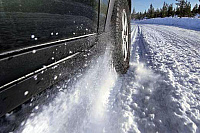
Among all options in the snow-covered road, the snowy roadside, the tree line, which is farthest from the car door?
the tree line

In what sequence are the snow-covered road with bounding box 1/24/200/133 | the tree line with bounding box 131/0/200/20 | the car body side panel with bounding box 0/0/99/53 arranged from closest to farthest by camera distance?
the car body side panel with bounding box 0/0/99/53, the snow-covered road with bounding box 1/24/200/133, the tree line with bounding box 131/0/200/20

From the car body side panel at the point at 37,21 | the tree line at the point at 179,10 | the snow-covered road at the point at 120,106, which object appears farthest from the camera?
the tree line at the point at 179,10

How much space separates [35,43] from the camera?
0.54m

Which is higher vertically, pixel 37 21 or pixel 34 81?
pixel 37 21

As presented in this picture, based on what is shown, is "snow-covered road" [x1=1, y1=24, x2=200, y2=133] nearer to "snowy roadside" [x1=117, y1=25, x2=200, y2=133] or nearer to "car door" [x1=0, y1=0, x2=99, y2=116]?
"snowy roadside" [x1=117, y1=25, x2=200, y2=133]

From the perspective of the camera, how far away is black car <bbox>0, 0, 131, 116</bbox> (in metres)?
0.44

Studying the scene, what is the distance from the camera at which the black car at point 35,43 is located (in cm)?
44

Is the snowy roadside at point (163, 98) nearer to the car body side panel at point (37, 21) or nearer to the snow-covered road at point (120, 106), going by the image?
the snow-covered road at point (120, 106)

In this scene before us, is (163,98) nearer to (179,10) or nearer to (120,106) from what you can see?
(120,106)

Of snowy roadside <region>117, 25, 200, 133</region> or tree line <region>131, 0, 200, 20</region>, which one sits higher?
tree line <region>131, 0, 200, 20</region>

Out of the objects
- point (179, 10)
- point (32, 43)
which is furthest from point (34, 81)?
point (179, 10)

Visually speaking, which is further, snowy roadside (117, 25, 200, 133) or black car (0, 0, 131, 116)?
snowy roadside (117, 25, 200, 133)

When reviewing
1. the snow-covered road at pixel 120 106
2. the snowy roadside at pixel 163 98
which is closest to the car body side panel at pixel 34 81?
the snow-covered road at pixel 120 106

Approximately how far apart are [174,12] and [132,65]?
58253 mm
